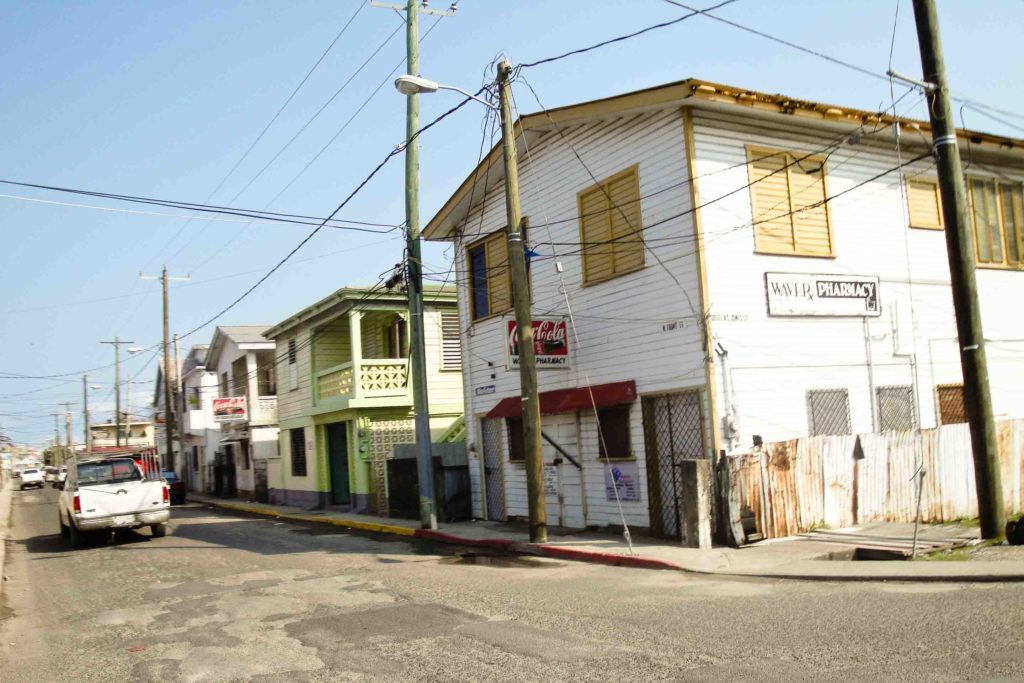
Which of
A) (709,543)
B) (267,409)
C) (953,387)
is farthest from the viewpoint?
(267,409)

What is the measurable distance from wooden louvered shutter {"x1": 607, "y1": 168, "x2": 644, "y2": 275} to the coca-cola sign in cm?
157

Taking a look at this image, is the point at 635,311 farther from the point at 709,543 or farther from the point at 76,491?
the point at 76,491

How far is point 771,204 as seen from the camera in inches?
579

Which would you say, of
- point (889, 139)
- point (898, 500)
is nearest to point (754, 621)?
point (898, 500)

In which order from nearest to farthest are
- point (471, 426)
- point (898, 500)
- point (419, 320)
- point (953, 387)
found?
point (898, 500)
point (953, 387)
point (419, 320)
point (471, 426)

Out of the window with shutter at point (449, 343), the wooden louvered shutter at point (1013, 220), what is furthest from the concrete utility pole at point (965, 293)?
the window with shutter at point (449, 343)

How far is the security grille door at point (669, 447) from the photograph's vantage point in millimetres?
14242

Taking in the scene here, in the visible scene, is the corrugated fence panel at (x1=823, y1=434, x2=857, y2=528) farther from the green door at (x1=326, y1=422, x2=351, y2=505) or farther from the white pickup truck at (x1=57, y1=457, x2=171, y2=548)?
the green door at (x1=326, y1=422, x2=351, y2=505)

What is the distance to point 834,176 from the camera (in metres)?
15.4

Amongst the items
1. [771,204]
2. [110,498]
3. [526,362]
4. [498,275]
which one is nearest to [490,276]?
[498,275]

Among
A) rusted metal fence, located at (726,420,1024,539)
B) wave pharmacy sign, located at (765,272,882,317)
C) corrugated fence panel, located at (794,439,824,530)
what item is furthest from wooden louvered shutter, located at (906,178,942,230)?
corrugated fence panel, located at (794,439,824,530)

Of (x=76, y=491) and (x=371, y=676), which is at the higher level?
(x=76, y=491)

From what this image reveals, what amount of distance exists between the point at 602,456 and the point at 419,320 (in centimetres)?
518

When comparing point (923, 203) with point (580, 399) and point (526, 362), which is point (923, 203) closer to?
point (580, 399)
